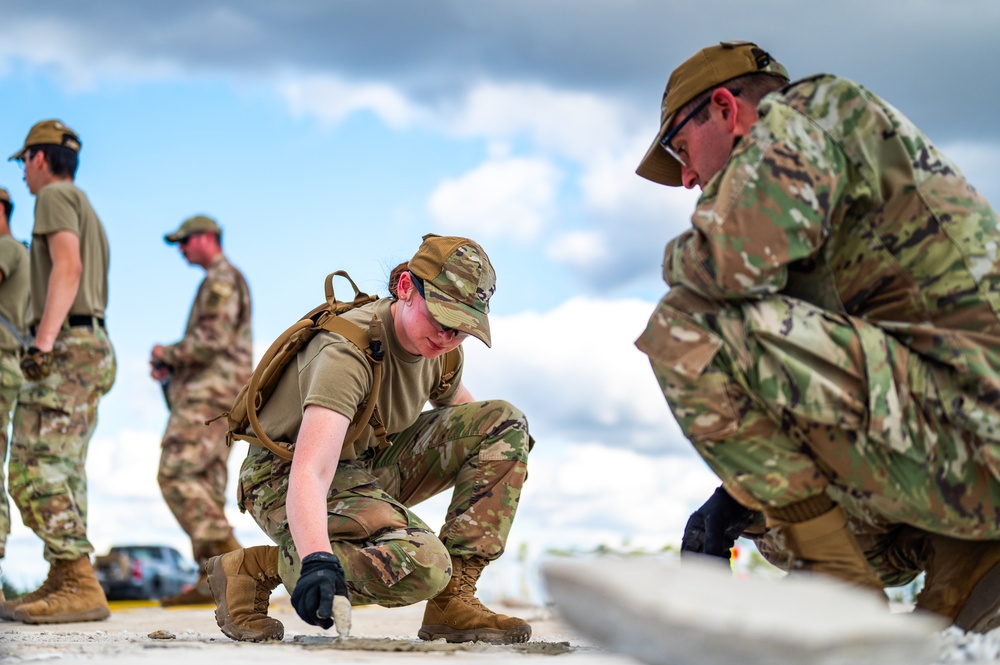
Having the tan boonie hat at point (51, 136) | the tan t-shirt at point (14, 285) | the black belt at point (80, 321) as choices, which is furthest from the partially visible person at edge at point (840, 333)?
the tan boonie hat at point (51, 136)

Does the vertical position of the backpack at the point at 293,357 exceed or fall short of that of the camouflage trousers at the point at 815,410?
it exceeds it

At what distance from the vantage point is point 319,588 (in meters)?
2.76

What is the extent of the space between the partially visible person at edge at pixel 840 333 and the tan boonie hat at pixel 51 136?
4482mm

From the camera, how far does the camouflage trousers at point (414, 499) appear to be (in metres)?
3.18

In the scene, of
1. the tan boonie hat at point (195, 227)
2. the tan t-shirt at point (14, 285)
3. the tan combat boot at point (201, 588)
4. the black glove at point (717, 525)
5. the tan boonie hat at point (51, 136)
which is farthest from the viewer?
the tan boonie hat at point (195, 227)

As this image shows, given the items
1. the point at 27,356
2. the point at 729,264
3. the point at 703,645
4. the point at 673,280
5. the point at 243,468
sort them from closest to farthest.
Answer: the point at 703,645, the point at 729,264, the point at 673,280, the point at 243,468, the point at 27,356

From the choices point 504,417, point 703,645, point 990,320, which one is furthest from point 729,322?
point 504,417

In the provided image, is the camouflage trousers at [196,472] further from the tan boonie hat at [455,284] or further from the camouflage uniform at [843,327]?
the camouflage uniform at [843,327]

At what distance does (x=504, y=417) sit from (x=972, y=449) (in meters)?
1.67

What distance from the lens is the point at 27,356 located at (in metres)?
5.33

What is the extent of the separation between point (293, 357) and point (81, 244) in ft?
9.12

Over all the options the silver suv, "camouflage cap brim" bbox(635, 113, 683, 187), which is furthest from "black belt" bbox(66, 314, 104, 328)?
the silver suv

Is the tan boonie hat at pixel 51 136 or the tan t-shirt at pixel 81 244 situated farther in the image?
the tan boonie hat at pixel 51 136

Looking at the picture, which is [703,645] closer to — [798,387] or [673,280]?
[798,387]
